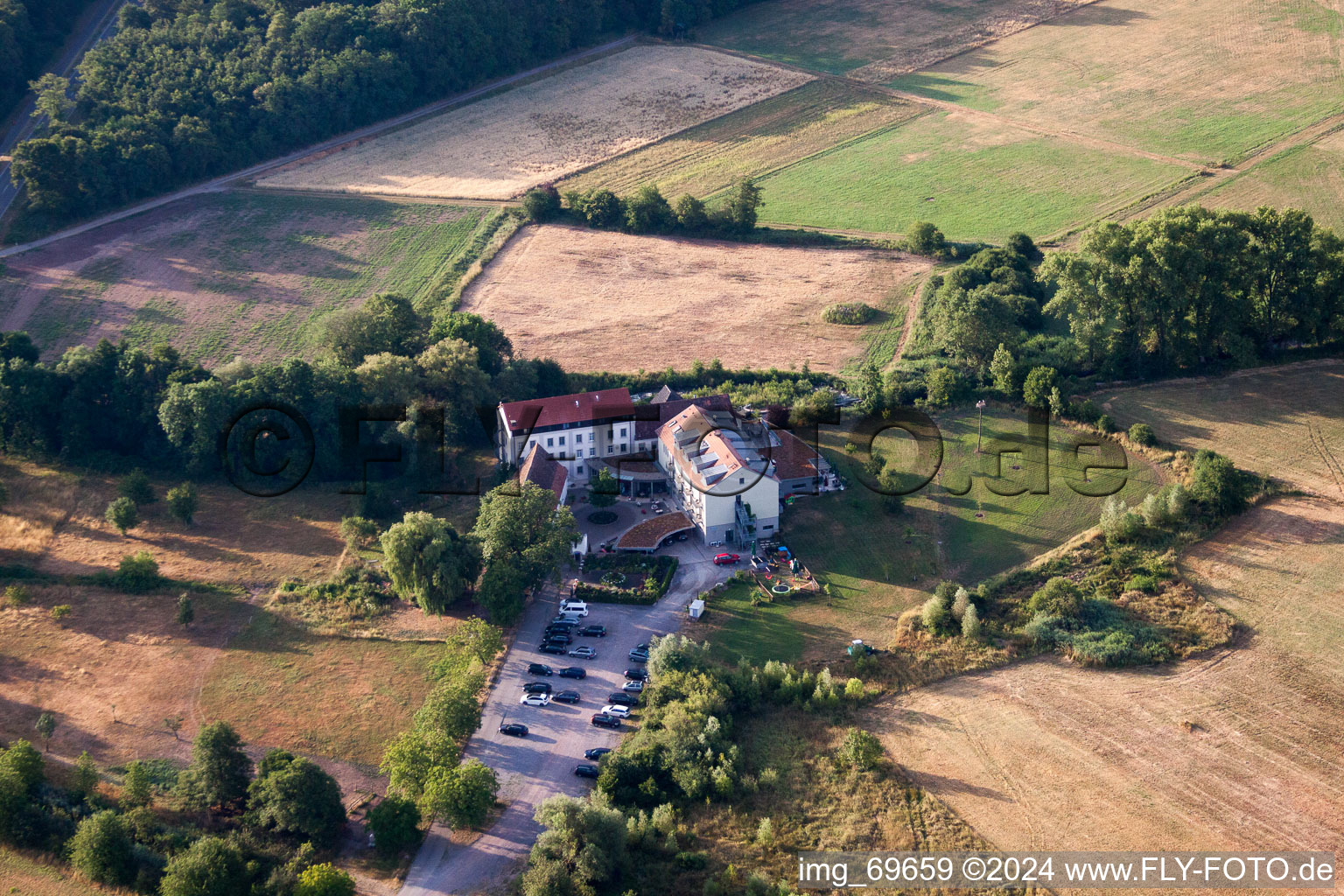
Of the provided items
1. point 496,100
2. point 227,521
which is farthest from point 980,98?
point 227,521

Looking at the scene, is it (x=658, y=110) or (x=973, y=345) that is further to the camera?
(x=658, y=110)

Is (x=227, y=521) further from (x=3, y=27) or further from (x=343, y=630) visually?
(x=3, y=27)

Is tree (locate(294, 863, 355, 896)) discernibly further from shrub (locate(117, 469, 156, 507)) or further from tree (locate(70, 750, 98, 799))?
shrub (locate(117, 469, 156, 507))

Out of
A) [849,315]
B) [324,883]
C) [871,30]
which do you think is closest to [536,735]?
[324,883]

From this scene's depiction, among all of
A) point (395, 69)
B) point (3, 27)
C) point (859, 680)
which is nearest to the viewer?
point (859, 680)

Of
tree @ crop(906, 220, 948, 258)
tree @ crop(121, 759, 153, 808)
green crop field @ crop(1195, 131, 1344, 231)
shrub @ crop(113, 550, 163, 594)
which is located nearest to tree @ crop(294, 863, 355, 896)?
tree @ crop(121, 759, 153, 808)

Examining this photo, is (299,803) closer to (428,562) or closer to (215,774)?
(215,774)
